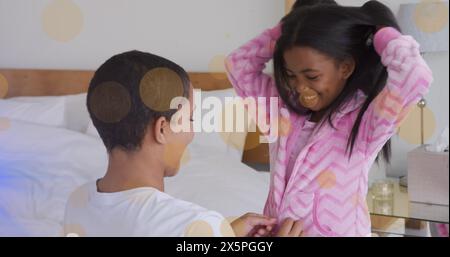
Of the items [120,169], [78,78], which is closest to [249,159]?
[120,169]

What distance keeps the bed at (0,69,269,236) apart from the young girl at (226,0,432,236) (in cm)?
6

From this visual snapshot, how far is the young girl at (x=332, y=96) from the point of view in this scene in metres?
0.46

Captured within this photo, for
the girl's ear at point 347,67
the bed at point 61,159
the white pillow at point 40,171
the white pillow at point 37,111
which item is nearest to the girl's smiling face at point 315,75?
the girl's ear at point 347,67

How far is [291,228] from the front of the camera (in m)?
0.54

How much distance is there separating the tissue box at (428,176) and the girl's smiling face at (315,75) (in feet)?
0.45

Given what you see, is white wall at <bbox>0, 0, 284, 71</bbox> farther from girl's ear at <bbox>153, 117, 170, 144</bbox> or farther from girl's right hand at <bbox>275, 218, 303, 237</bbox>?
girl's right hand at <bbox>275, 218, 303, 237</bbox>

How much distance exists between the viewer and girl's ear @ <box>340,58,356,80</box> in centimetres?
48

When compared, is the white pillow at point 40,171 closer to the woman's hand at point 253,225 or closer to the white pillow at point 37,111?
the white pillow at point 37,111

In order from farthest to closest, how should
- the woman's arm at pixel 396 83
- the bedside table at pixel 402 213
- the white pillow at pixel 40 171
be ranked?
the white pillow at pixel 40 171 < the bedside table at pixel 402 213 < the woman's arm at pixel 396 83

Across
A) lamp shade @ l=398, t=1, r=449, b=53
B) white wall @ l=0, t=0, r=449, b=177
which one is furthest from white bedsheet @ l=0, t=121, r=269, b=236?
lamp shade @ l=398, t=1, r=449, b=53

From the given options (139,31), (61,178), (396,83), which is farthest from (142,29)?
(396,83)

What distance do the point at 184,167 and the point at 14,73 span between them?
359 mm

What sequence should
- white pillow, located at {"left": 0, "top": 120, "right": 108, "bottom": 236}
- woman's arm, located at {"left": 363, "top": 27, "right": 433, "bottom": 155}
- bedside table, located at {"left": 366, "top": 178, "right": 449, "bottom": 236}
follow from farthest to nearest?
white pillow, located at {"left": 0, "top": 120, "right": 108, "bottom": 236}, bedside table, located at {"left": 366, "top": 178, "right": 449, "bottom": 236}, woman's arm, located at {"left": 363, "top": 27, "right": 433, "bottom": 155}

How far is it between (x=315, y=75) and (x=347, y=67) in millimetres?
36
